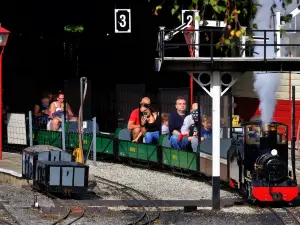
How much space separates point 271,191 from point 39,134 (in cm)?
1207

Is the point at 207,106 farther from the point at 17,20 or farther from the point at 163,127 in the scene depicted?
the point at 17,20

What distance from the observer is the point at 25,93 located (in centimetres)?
3531

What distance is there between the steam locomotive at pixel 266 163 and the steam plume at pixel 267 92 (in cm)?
39

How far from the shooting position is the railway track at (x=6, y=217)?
1484 cm

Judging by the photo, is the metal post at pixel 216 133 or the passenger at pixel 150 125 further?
the passenger at pixel 150 125

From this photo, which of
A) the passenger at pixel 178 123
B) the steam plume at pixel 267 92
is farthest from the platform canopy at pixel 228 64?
the passenger at pixel 178 123

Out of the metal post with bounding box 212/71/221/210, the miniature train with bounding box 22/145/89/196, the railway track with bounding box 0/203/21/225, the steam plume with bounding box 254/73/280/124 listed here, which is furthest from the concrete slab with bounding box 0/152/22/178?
the steam plume with bounding box 254/73/280/124

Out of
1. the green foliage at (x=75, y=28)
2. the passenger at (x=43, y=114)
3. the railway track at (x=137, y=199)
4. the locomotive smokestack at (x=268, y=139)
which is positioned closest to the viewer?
the railway track at (x=137, y=199)

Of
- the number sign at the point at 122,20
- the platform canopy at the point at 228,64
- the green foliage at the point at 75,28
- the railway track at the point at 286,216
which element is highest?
the green foliage at the point at 75,28

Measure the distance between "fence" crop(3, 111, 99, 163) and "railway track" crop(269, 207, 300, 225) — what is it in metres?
9.32

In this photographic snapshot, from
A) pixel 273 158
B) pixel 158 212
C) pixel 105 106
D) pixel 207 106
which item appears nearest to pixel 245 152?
pixel 273 158

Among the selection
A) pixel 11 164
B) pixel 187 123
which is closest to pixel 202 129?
pixel 187 123

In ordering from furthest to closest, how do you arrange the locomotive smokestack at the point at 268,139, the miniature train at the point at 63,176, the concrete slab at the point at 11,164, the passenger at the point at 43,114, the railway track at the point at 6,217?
the passenger at the point at 43,114, the concrete slab at the point at 11,164, the miniature train at the point at 63,176, the locomotive smokestack at the point at 268,139, the railway track at the point at 6,217

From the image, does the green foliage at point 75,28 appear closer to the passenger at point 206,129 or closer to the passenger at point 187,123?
the passenger at point 187,123
